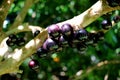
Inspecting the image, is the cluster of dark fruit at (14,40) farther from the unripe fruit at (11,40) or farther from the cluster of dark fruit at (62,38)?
the cluster of dark fruit at (62,38)

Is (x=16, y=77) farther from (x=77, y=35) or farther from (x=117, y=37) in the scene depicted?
(x=117, y=37)

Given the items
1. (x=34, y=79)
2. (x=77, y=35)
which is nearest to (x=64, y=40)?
(x=77, y=35)

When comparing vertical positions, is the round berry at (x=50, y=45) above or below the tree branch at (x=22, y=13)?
below

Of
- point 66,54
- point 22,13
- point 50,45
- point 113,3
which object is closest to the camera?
point 113,3

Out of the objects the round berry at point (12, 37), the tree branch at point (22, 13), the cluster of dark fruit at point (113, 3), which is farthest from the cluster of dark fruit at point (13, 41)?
the cluster of dark fruit at point (113, 3)

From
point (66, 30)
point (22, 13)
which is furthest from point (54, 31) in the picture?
point (22, 13)

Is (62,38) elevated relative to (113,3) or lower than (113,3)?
lower

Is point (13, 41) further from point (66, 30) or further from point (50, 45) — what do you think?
point (66, 30)
